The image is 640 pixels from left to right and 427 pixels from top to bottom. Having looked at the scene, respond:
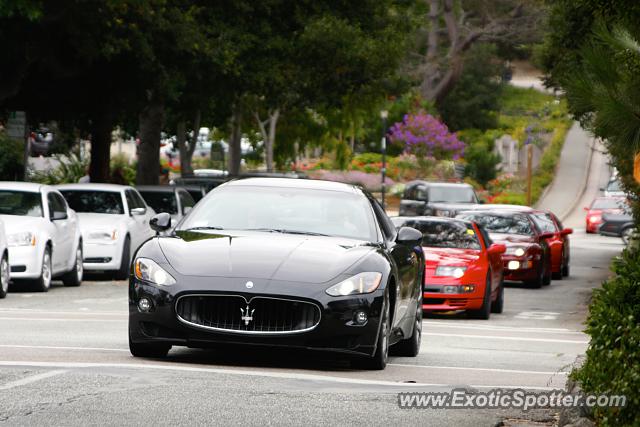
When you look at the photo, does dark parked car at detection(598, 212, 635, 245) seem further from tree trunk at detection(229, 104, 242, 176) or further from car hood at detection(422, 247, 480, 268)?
car hood at detection(422, 247, 480, 268)

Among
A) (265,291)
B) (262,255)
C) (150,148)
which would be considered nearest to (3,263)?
(262,255)

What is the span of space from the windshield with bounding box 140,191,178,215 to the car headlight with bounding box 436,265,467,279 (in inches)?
402

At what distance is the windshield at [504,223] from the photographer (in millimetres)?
29688

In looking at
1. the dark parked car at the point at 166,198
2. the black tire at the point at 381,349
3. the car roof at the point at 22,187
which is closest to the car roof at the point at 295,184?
the black tire at the point at 381,349

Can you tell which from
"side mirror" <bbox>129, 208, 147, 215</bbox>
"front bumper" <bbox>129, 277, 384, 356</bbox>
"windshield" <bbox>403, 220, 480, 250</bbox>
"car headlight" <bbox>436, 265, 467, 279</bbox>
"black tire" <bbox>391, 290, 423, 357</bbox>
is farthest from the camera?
"side mirror" <bbox>129, 208, 147, 215</bbox>

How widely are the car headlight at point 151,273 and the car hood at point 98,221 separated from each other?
47.8 ft

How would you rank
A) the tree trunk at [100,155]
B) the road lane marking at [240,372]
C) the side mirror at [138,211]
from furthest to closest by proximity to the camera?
the tree trunk at [100,155] → the side mirror at [138,211] → the road lane marking at [240,372]

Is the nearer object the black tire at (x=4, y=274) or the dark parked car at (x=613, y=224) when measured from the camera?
the black tire at (x=4, y=274)

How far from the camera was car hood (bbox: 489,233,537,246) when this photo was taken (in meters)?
A: 29.0

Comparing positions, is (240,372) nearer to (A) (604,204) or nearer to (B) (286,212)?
(B) (286,212)

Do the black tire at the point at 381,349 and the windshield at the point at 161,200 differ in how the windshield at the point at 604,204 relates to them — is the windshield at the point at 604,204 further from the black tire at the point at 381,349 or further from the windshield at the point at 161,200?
the black tire at the point at 381,349

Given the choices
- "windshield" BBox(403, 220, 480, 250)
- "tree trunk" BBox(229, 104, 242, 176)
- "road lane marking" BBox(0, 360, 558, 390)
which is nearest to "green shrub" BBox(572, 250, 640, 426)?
"road lane marking" BBox(0, 360, 558, 390)

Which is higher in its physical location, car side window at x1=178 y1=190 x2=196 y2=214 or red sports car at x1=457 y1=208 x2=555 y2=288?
car side window at x1=178 y1=190 x2=196 y2=214

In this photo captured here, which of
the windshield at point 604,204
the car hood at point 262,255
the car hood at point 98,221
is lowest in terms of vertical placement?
the windshield at point 604,204
